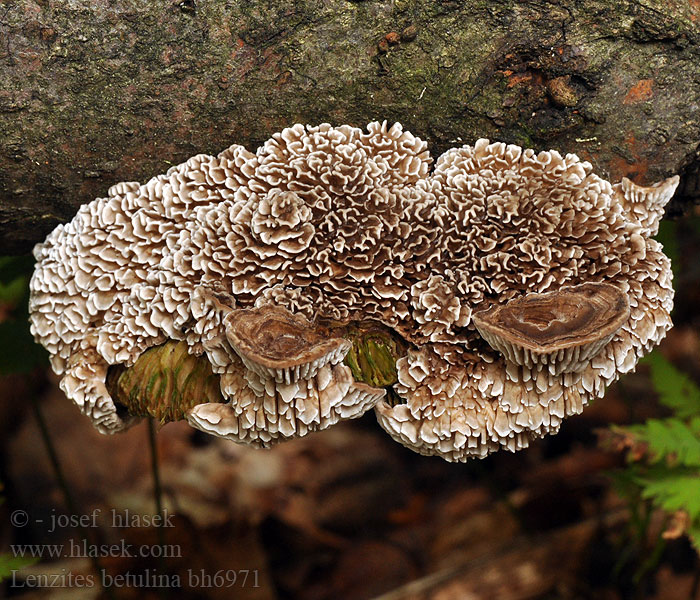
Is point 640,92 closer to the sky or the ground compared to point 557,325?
closer to the sky

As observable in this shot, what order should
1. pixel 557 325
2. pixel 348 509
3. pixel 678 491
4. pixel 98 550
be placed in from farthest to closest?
pixel 348 509
pixel 98 550
pixel 678 491
pixel 557 325

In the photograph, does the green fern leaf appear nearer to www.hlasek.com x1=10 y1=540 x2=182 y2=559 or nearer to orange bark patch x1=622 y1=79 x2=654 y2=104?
orange bark patch x1=622 y1=79 x2=654 y2=104

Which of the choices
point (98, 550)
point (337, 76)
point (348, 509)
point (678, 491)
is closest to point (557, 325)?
point (337, 76)

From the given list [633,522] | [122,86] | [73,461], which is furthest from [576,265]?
[73,461]

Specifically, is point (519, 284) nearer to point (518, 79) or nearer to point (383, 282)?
point (383, 282)

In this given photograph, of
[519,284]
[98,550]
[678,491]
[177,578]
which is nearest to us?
[519,284]

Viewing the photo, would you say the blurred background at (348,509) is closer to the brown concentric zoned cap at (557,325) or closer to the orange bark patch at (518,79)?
the brown concentric zoned cap at (557,325)
